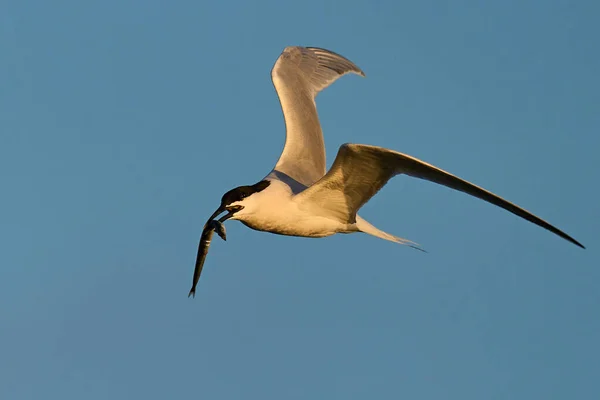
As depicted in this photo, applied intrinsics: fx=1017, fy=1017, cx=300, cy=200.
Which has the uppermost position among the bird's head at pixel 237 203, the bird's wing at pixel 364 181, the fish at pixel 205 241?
the bird's wing at pixel 364 181

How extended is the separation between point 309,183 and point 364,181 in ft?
5.81

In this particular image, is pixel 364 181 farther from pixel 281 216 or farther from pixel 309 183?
pixel 309 183

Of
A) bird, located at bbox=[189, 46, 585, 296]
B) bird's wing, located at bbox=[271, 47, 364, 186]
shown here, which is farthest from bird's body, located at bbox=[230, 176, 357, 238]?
bird's wing, located at bbox=[271, 47, 364, 186]

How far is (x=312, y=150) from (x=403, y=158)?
340 centimetres

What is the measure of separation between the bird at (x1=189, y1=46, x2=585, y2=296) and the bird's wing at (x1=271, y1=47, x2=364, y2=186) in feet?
0.04

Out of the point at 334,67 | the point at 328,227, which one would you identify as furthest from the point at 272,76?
the point at 328,227

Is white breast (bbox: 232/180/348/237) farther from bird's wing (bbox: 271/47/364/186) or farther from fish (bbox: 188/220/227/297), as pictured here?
bird's wing (bbox: 271/47/364/186)

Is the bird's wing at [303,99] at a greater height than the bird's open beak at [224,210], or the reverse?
the bird's wing at [303,99]

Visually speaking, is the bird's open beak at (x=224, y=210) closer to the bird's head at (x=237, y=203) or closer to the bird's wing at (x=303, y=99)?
the bird's head at (x=237, y=203)

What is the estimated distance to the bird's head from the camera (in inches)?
404

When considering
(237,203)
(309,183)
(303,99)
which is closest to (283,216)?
(237,203)

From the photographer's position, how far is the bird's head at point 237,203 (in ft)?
33.7

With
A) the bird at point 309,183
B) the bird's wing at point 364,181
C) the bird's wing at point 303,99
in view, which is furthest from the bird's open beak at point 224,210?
the bird's wing at point 303,99

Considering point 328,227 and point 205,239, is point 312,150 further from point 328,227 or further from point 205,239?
point 205,239
